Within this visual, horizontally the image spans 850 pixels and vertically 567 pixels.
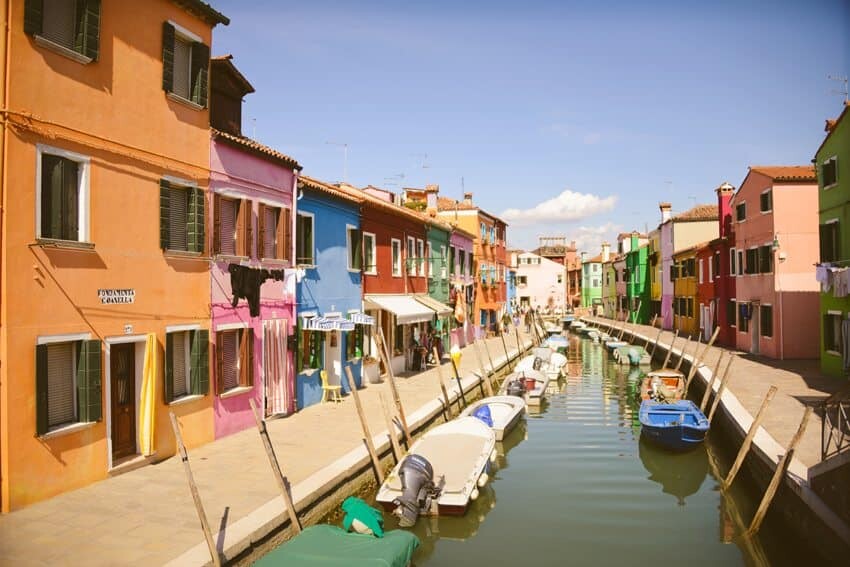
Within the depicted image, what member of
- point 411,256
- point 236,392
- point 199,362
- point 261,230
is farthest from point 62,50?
point 411,256

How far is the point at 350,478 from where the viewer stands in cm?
1292

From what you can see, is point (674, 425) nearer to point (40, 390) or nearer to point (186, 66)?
point (40, 390)

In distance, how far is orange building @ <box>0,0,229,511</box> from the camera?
32.7 ft

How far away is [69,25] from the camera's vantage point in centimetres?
1094

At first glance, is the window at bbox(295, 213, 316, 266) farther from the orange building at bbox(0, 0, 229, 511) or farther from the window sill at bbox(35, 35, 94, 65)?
the window sill at bbox(35, 35, 94, 65)

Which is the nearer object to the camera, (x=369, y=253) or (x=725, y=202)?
(x=369, y=253)

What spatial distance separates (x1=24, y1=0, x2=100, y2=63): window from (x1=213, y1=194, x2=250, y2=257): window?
4797mm

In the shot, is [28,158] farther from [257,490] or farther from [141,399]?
[257,490]

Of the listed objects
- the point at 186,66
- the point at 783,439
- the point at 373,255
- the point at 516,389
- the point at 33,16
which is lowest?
the point at 516,389

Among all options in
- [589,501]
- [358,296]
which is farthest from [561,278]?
[589,501]

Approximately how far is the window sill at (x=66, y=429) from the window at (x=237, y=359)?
164 inches

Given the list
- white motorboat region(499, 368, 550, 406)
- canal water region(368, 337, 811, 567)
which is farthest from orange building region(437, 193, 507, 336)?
canal water region(368, 337, 811, 567)

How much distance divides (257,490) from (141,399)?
313cm

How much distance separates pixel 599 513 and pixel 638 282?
51770mm
